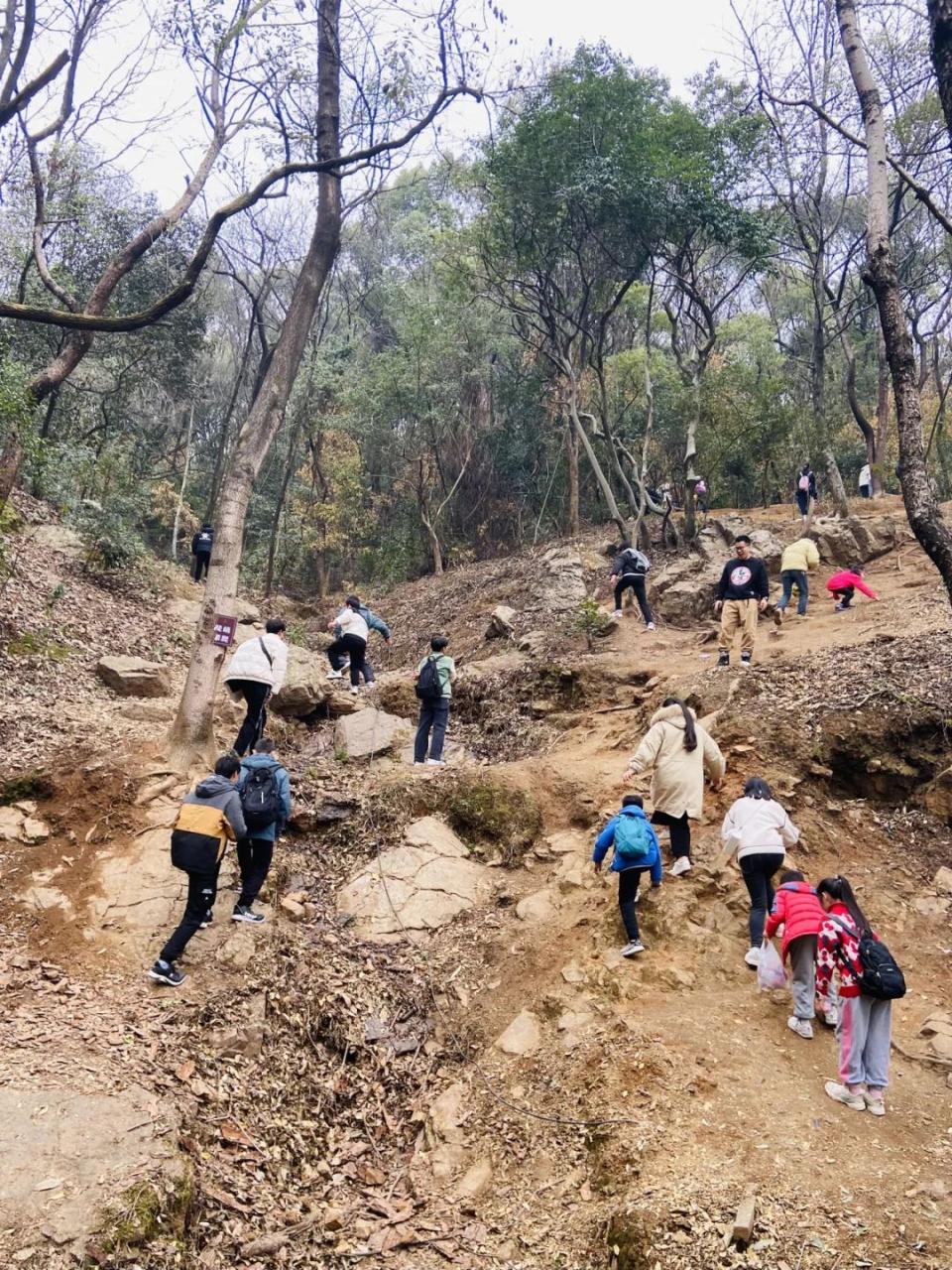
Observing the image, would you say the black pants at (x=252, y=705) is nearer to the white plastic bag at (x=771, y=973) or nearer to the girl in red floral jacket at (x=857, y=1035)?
the white plastic bag at (x=771, y=973)

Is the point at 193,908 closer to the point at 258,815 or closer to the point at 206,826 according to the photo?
the point at 206,826

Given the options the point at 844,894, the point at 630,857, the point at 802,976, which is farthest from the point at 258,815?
the point at 844,894

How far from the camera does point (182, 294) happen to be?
921cm

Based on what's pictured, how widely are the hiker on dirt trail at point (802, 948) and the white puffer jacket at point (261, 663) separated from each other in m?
5.93

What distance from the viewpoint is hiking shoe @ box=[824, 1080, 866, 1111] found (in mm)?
5289

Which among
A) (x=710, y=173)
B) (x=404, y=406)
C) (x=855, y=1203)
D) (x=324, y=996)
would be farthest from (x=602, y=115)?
(x=855, y=1203)

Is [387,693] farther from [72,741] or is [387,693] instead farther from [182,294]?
[182,294]

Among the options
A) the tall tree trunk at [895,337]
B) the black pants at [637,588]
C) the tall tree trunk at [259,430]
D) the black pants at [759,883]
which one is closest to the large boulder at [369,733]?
the tall tree trunk at [259,430]

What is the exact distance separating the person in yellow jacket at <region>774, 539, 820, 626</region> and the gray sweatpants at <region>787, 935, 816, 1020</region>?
29.1 ft

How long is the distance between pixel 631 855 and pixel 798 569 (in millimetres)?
8951

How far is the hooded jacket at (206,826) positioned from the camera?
628 centimetres

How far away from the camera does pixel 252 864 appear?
7219mm

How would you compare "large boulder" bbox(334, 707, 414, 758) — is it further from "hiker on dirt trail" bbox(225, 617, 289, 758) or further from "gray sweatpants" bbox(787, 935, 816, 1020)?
"gray sweatpants" bbox(787, 935, 816, 1020)

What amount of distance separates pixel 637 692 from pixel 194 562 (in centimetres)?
1234
